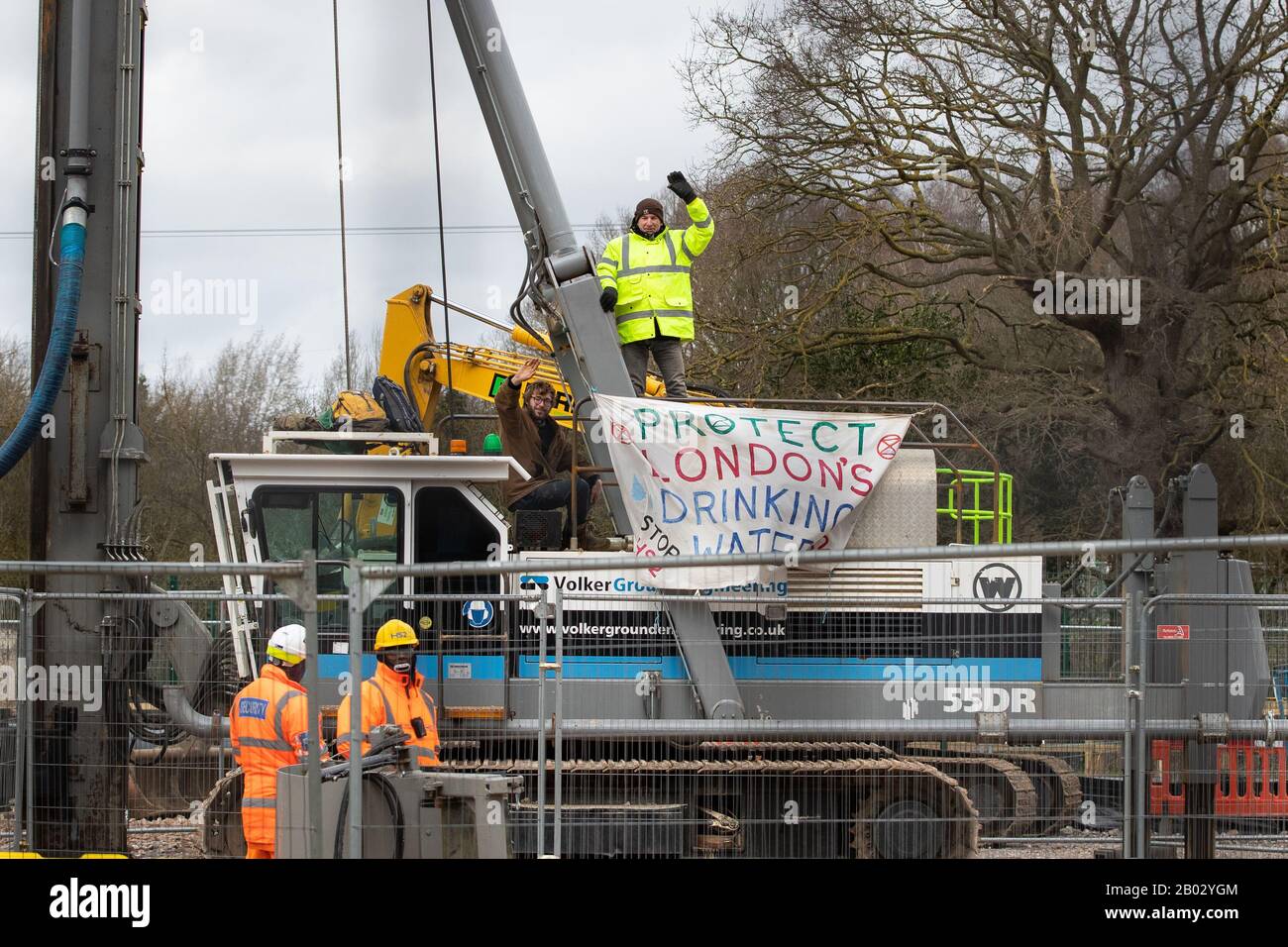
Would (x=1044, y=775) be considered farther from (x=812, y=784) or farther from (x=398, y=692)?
(x=398, y=692)

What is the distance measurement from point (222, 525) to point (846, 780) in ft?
14.6

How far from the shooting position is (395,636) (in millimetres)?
7996

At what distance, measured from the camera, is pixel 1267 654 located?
9773 millimetres

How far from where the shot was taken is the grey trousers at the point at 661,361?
10.3 m

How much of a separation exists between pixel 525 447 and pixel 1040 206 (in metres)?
12.3

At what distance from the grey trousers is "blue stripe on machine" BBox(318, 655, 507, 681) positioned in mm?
2208

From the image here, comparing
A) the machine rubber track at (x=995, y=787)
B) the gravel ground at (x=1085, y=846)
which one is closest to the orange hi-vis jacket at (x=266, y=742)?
the machine rubber track at (x=995, y=787)

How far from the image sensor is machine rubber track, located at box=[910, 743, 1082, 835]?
30.2 ft

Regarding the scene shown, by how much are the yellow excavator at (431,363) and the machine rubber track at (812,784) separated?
117 inches

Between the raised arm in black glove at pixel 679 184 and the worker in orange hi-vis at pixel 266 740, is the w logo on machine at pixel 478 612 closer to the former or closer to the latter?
the worker in orange hi-vis at pixel 266 740

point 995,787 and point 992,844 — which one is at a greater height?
point 995,787

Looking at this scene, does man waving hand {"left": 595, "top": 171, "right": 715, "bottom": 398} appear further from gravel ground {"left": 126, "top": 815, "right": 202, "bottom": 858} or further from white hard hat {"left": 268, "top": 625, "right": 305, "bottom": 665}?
gravel ground {"left": 126, "top": 815, "right": 202, "bottom": 858}

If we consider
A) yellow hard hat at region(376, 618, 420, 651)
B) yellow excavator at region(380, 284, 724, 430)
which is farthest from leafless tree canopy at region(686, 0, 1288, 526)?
yellow hard hat at region(376, 618, 420, 651)

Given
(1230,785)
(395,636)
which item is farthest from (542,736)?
(1230,785)
